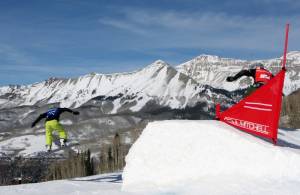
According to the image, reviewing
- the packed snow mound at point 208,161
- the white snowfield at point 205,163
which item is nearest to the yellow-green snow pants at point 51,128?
the white snowfield at point 205,163

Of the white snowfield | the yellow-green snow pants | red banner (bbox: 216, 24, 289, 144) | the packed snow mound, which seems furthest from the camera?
the yellow-green snow pants

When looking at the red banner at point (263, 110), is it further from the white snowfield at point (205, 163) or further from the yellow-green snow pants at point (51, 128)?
the yellow-green snow pants at point (51, 128)

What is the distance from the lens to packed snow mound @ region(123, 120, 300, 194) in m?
12.3

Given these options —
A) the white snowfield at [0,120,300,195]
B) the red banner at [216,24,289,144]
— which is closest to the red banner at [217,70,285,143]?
the red banner at [216,24,289,144]

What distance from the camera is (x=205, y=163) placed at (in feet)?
44.0

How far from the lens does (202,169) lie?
13312 mm

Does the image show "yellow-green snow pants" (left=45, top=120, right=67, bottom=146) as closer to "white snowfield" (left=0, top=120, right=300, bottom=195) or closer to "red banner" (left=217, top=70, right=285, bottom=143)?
"white snowfield" (left=0, top=120, right=300, bottom=195)

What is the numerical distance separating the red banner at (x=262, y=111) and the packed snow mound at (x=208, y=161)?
697 mm

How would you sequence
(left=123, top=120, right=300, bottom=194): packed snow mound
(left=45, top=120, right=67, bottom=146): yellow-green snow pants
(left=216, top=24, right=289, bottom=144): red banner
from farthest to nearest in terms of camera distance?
(left=45, top=120, right=67, bottom=146): yellow-green snow pants
(left=216, top=24, right=289, bottom=144): red banner
(left=123, top=120, right=300, bottom=194): packed snow mound

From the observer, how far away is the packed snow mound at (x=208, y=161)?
1231 cm

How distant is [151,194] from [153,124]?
3.35 m

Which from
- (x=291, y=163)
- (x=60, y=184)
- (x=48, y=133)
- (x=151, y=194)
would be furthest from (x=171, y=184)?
(x=48, y=133)

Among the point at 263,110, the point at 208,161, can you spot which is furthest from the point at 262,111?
the point at 208,161

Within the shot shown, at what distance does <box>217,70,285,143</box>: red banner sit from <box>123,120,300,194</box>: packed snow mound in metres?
0.70
